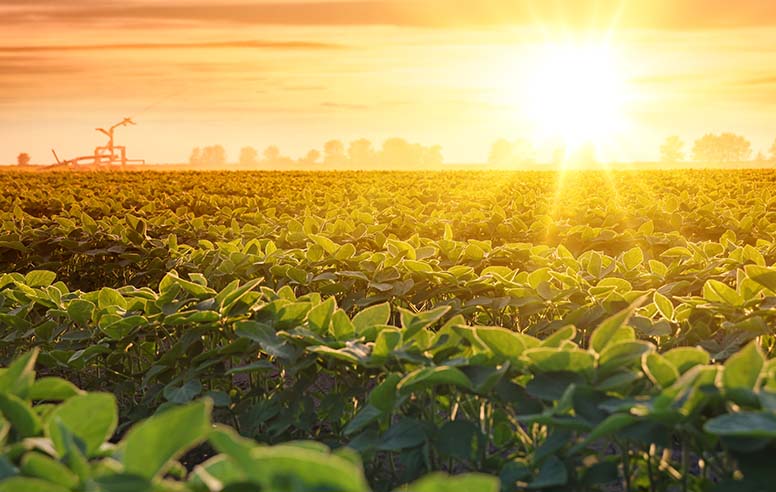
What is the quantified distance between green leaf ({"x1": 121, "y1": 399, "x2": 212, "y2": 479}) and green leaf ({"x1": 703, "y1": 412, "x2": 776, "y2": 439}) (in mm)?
950

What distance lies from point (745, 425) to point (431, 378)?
31.4 inches

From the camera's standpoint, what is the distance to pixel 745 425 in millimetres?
1692

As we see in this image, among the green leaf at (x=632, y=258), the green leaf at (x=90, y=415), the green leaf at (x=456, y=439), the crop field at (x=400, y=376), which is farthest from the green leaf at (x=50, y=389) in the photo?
the green leaf at (x=632, y=258)

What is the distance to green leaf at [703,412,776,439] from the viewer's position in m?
1.65

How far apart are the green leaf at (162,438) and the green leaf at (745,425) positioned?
0.95 m

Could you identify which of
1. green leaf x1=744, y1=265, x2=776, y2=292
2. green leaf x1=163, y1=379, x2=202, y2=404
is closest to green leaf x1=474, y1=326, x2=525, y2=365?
green leaf x1=163, y1=379, x2=202, y2=404

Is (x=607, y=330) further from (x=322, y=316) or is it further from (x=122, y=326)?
(x=122, y=326)

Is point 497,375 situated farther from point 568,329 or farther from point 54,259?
point 54,259

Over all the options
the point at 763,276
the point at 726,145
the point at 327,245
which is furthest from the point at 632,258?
the point at 726,145

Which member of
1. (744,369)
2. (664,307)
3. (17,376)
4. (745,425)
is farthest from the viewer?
(664,307)

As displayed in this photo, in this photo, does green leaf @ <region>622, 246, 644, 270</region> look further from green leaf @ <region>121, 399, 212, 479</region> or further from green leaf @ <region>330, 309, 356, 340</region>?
green leaf @ <region>121, 399, 212, 479</region>

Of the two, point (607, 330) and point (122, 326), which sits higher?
point (607, 330)

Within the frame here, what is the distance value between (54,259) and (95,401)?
6.86 m

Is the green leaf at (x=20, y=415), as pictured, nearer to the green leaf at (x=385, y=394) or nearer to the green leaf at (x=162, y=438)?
the green leaf at (x=162, y=438)
